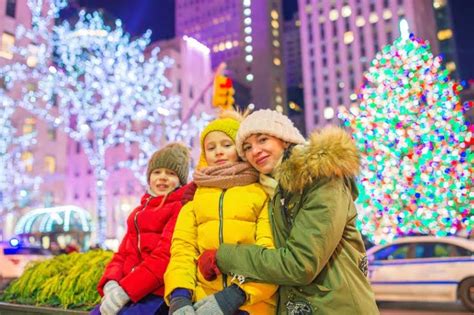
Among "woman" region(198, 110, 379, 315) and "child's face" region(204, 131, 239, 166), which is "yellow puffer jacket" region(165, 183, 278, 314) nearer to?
"woman" region(198, 110, 379, 315)

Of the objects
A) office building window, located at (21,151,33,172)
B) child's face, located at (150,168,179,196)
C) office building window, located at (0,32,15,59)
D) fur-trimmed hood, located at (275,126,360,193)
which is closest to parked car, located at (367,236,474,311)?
child's face, located at (150,168,179,196)

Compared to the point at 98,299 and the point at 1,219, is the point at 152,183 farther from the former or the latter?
the point at 1,219

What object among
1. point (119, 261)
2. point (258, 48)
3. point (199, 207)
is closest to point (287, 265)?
point (199, 207)

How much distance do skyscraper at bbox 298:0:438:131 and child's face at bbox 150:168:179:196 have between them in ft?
245

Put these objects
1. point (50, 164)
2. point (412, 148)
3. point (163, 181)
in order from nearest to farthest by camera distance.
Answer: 1. point (163, 181)
2. point (412, 148)
3. point (50, 164)

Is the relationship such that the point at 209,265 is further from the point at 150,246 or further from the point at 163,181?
the point at 163,181

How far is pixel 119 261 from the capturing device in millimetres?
3750

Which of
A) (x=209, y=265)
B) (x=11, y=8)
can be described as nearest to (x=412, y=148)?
(x=209, y=265)

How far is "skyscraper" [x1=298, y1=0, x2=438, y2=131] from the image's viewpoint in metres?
78.4

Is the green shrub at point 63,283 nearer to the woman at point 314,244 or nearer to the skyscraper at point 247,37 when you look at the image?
the woman at point 314,244

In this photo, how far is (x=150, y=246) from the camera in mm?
3562

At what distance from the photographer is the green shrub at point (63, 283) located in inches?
238

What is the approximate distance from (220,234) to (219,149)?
28.9 inches

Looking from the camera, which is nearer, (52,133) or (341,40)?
(52,133)
